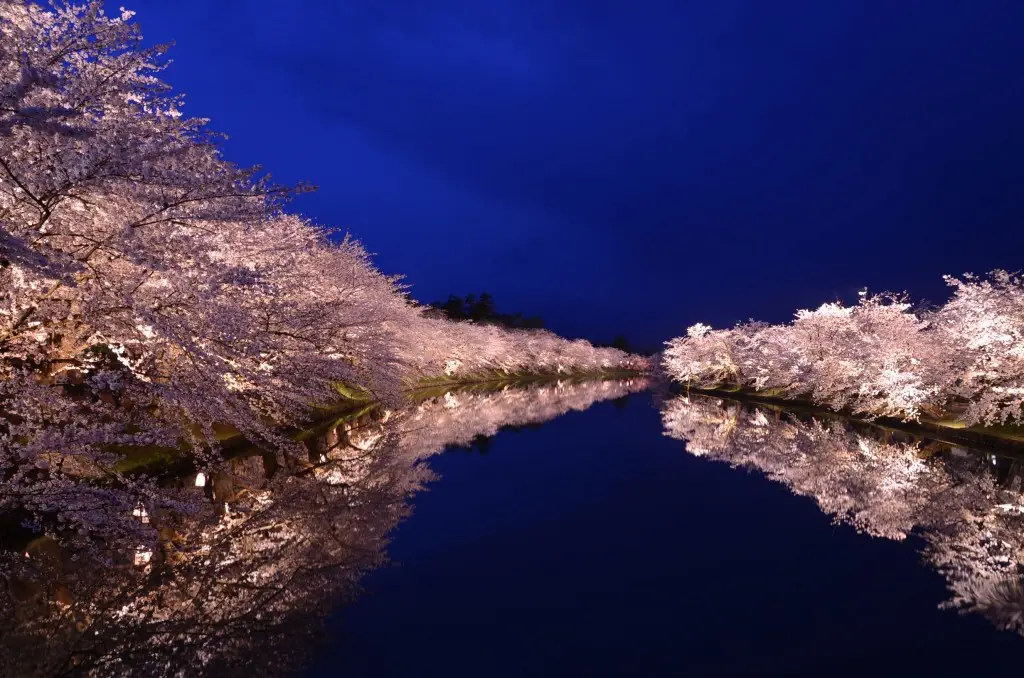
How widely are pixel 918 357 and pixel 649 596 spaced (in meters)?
29.8

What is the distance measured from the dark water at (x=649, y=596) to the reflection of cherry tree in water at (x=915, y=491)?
0.40 metres

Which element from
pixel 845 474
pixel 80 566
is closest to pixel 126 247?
pixel 80 566

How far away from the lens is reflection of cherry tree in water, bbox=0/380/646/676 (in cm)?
636

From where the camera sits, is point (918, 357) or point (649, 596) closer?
point (649, 596)

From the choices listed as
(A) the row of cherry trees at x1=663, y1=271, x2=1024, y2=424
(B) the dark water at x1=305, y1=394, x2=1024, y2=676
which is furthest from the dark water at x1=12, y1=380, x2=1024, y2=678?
(A) the row of cherry trees at x1=663, y1=271, x2=1024, y2=424

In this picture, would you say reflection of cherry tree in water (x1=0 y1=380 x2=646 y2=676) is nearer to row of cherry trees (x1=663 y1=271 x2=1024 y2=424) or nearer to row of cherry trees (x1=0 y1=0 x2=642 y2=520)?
row of cherry trees (x1=0 y1=0 x2=642 y2=520)

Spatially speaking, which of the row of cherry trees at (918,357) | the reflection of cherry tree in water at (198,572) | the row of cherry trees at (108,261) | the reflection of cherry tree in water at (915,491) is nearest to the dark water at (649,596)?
the reflection of cherry tree in water at (915,491)

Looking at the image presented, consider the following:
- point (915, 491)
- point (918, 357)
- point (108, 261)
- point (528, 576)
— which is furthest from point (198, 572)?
point (918, 357)

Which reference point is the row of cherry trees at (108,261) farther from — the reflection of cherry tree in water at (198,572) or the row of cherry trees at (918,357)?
the row of cherry trees at (918,357)

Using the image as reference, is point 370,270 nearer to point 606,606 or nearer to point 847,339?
point 847,339

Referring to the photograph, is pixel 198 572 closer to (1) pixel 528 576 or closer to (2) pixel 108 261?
(1) pixel 528 576

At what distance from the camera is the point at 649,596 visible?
28.7ft

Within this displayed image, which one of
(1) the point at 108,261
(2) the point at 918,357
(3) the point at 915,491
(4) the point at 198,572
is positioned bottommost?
(4) the point at 198,572

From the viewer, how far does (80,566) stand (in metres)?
8.90
